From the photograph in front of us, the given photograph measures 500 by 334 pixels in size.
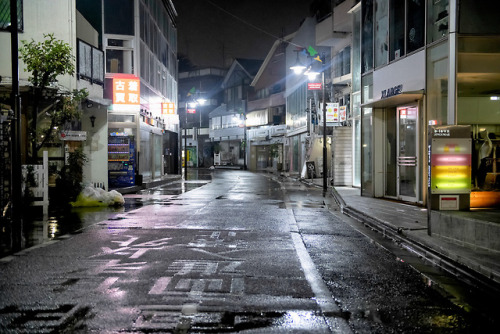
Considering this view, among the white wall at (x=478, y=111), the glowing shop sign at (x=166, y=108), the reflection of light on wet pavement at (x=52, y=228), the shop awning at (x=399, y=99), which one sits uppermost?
the glowing shop sign at (x=166, y=108)

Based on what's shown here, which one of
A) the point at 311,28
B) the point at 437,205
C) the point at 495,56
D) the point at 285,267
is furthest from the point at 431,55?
the point at 311,28

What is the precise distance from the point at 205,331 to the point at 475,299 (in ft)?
11.2

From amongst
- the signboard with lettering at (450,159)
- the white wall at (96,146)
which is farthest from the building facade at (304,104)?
the signboard with lettering at (450,159)

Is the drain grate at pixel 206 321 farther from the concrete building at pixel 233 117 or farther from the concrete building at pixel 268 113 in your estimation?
the concrete building at pixel 233 117

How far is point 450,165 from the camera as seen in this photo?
10430 mm

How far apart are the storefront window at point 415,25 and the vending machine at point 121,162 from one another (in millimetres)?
14835

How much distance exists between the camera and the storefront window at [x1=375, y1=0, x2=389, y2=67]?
61.1 feet

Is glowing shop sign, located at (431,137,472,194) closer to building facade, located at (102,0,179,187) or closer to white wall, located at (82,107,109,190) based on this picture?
white wall, located at (82,107,109,190)

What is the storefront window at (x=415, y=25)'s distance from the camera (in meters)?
15.9

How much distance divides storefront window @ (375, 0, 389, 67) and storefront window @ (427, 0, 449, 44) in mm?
3183

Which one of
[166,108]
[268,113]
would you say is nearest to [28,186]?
[166,108]

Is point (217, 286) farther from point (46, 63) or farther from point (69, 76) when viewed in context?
point (69, 76)

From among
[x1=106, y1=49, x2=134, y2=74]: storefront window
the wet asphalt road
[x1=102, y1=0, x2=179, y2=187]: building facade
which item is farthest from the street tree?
[x1=106, y1=49, x2=134, y2=74]: storefront window

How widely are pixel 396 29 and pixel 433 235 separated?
33.6 feet
